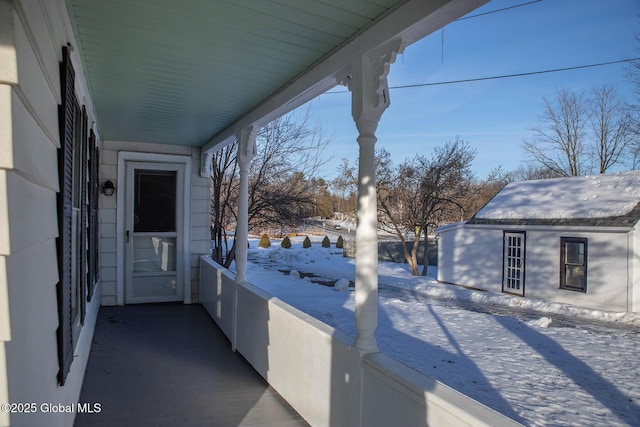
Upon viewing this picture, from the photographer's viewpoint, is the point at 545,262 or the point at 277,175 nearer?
the point at 545,262

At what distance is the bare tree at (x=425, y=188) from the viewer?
13758 mm

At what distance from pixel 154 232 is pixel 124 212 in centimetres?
51

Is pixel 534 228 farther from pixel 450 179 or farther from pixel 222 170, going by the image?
pixel 222 170

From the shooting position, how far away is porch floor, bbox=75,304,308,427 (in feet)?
9.37

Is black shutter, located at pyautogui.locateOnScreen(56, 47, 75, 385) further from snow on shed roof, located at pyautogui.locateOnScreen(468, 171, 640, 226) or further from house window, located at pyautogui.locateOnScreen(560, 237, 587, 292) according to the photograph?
house window, located at pyautogui.locateOnScreen(560, 237, 587, 292)

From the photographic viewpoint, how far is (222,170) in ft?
36.1

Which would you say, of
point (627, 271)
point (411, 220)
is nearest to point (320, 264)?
point (411, 220)

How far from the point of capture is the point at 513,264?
11.0m

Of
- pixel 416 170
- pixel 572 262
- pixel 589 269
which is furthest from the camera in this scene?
pixel 416 170

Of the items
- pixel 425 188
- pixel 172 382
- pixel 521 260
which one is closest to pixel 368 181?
pixel 172 382

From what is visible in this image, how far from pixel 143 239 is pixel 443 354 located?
4.61 m

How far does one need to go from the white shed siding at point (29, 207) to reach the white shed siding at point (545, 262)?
407 inches

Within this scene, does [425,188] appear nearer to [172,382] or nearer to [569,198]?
[569,198]

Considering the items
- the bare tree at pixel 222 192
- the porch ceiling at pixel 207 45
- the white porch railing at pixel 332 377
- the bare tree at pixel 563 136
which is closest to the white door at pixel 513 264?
the bare tree at pixel 222 192
